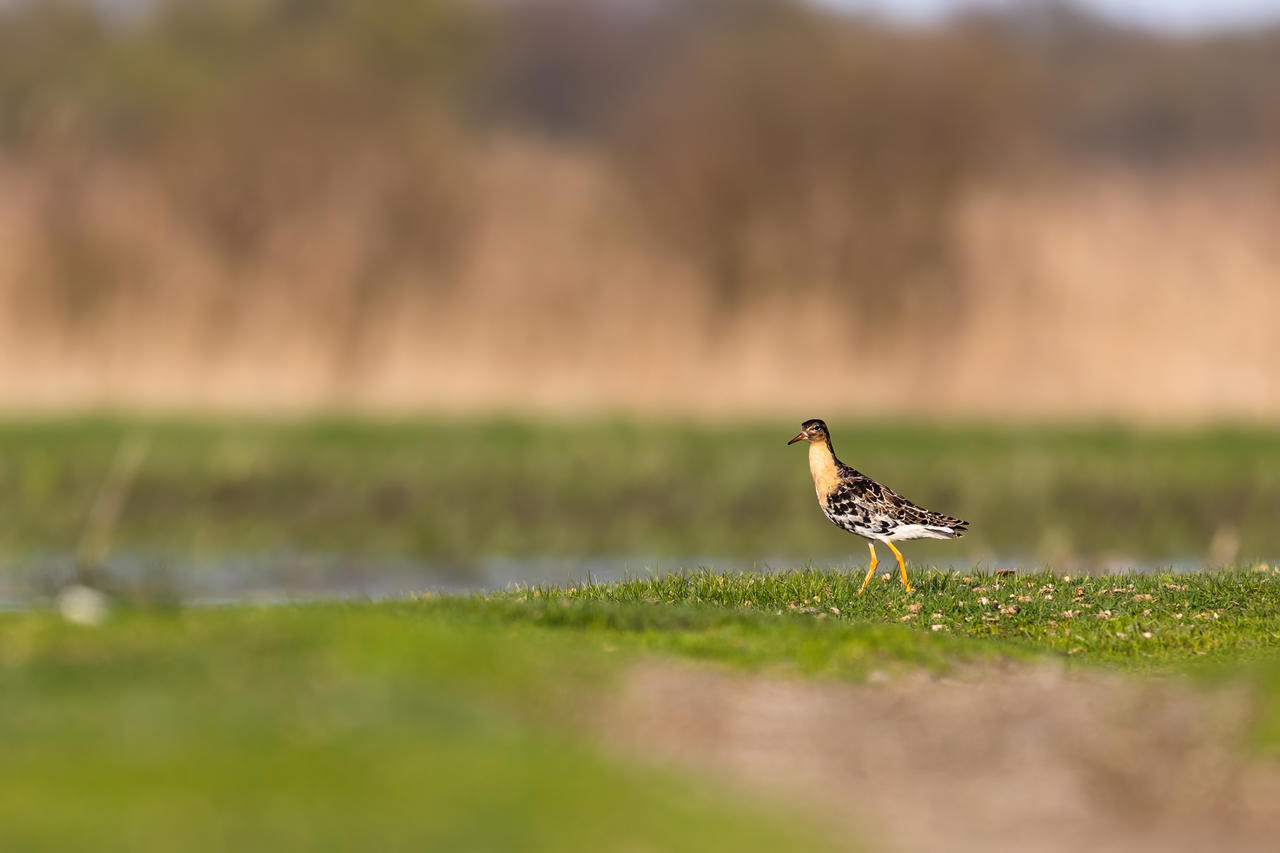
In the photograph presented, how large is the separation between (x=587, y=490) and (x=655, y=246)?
7579 mm

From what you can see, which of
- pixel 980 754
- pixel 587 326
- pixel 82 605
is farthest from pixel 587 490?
pixel 980 754

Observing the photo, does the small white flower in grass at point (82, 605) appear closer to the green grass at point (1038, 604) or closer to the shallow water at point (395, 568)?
the green grass at point (1038, 604)

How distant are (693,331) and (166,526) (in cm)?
925

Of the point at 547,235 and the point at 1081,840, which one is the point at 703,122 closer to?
the point at 547,235

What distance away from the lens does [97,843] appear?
715 cm

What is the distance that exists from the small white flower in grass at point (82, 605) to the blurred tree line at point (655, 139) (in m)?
18.6

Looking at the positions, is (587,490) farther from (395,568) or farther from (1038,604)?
(1038,604)

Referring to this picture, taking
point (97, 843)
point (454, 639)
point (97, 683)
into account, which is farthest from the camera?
point (454, 639)

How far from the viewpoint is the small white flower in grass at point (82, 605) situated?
11242 millimetres

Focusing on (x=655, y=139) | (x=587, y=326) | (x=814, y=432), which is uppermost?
(x=655, y=139)

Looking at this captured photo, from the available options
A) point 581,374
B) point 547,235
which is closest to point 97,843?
point 581,374

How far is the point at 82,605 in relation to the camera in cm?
1164

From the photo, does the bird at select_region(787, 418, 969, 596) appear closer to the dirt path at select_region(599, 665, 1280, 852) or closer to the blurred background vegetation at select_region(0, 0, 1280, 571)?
the dirt path at select_region(599, 665, 1280, 852)

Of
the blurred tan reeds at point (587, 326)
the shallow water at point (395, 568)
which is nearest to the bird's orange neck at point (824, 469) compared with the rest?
the shallow water at point (395, 568)
